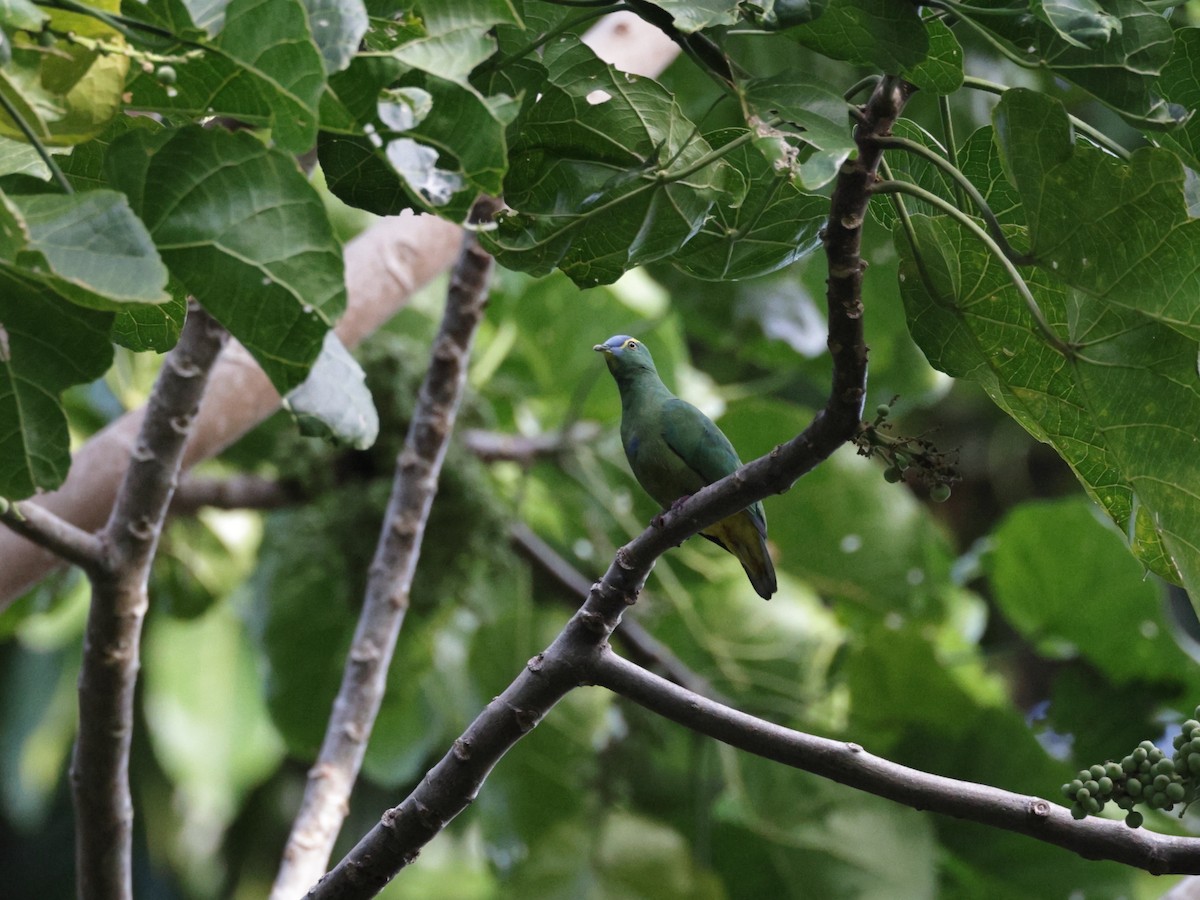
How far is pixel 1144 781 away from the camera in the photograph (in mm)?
961

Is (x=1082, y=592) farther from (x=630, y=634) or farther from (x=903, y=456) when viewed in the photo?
(x=903, y=456)

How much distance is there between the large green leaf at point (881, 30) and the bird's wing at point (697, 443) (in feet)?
2.77

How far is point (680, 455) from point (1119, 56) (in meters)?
0.90

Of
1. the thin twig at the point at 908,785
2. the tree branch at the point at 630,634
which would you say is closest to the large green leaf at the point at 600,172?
the thin twig at the point at 908,785

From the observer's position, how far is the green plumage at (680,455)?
1629 millimetres

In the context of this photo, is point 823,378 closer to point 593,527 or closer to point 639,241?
point 593,527

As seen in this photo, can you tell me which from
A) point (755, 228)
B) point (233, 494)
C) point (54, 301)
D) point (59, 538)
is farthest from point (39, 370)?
point (233, 494)

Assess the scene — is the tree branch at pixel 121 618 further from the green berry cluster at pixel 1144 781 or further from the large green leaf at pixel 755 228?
the green berry cluster at pixel 1144 781

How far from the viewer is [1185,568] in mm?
875

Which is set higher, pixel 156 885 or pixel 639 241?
pixel 639 241

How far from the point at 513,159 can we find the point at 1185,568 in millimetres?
576

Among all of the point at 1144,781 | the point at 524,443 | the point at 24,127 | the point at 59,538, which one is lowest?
the point at 524,443

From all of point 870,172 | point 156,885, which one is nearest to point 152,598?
point 156,885

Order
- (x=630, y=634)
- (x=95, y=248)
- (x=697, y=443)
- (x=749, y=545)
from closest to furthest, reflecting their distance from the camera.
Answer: (x=95, y=248)
(x=697, y=443)
(x=749, y=545)
(x=630, y=634)
